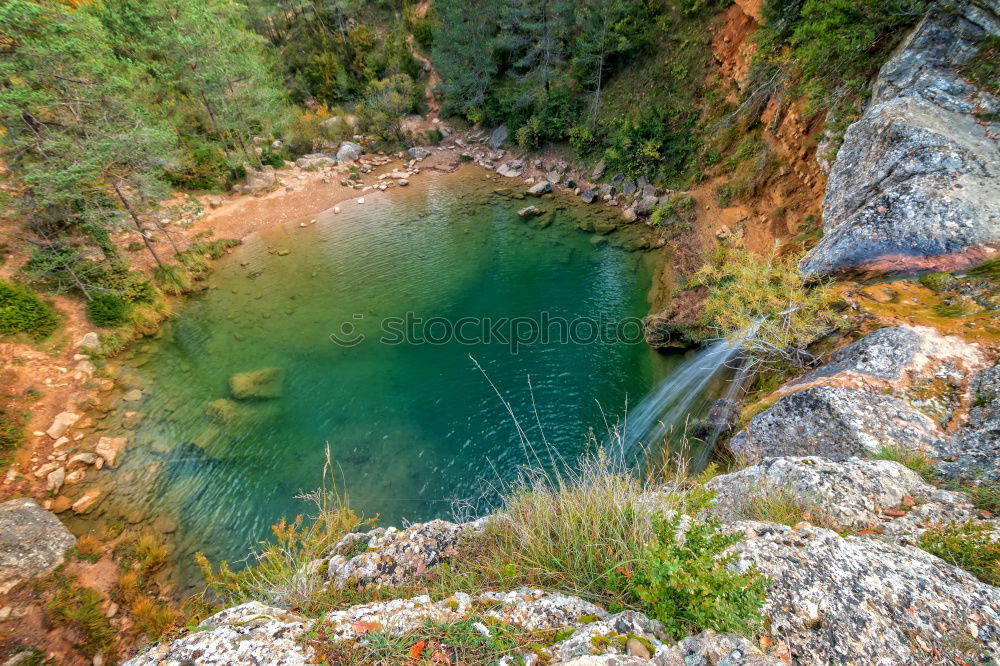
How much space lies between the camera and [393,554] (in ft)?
13.2

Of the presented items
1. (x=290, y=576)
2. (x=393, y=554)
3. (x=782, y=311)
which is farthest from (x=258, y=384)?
(x=782, y=311)

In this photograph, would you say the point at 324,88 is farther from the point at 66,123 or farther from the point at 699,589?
the point at 699,589

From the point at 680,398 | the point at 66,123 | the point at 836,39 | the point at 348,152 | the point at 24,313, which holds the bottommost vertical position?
the point at 680,398

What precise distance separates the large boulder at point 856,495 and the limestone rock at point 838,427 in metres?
0.91

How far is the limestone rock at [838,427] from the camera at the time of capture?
4.81 meters

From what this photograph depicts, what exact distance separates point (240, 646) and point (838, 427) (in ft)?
22.7

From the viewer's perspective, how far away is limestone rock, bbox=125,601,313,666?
2.25 meters

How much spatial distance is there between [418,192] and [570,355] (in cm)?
1627

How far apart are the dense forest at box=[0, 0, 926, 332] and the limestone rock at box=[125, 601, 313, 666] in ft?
50.2

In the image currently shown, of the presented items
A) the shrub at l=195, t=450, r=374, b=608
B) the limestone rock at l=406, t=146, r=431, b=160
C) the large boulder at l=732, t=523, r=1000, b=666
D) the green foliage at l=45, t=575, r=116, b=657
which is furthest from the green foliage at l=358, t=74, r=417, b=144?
the large boulder at l=732, t=523, r=1000, b=666

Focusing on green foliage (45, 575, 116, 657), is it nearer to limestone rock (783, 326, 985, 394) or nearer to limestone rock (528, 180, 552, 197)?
limestone rock (783, 326, 985, 394)

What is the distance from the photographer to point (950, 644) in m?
2.21

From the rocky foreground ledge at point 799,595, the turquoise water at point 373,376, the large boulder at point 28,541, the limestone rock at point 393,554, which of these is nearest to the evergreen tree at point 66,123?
A: the turquoise water at point 373,376

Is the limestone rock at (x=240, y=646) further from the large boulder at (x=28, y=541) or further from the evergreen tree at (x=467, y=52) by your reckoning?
the evergreen tree at (x=467, y=52)
